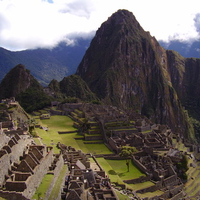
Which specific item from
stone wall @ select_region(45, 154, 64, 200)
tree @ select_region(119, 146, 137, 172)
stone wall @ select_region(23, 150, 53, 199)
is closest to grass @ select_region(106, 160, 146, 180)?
tree @ select_region(119, 146, 137, 172)

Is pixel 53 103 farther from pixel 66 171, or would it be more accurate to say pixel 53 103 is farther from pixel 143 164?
pixel 66 171

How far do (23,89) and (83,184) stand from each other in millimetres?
85810

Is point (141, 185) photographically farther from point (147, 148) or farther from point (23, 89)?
point (23, 89)

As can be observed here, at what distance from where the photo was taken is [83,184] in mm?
25625

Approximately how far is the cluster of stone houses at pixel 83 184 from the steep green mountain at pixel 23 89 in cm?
6158

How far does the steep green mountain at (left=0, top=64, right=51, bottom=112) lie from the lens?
310ft

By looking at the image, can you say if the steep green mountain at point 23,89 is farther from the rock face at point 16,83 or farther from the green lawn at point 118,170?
the green lawn at point 118,170

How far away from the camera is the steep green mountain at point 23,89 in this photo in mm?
94500

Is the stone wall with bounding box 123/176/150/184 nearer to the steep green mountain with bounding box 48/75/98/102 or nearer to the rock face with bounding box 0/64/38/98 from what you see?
the rock face with bounding box 0/64/38/98

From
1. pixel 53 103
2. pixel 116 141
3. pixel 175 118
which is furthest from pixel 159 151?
pixel 175 118

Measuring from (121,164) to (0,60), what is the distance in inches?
4590

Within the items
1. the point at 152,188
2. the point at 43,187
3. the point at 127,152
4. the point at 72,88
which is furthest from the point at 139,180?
the point at 72,88

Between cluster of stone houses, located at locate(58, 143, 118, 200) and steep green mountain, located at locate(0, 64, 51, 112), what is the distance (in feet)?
202

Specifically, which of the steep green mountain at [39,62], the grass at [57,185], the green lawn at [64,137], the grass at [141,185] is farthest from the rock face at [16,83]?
the grass at [57,185]
